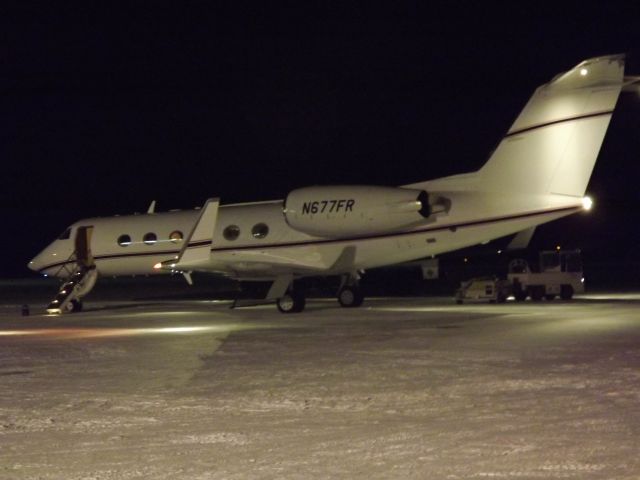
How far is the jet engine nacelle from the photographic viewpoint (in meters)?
26.2

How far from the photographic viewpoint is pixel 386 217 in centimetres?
2644

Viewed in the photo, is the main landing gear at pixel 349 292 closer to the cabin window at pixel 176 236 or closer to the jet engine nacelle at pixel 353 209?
the jet engine nacelle at pixel 353 209

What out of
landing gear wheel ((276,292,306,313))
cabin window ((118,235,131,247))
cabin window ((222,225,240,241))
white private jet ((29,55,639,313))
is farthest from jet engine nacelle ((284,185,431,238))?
cabin window ((118,235,131,247))

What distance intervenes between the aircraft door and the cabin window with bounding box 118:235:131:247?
4.23ft

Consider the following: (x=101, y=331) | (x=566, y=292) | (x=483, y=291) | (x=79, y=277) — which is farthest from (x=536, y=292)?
(x=101, y=331)

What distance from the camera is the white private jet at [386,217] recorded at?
2469 centimetres

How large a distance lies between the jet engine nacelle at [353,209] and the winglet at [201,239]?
81.7 inches

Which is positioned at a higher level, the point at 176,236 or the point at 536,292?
the point at 176,236

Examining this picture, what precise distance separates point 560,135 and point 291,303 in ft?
27.1

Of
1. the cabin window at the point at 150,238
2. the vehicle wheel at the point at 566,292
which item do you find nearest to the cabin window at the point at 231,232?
the cabin window at the point at 150,238

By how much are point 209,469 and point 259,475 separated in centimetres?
44

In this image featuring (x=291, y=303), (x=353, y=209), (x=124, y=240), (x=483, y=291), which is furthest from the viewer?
(x=124, y=240)

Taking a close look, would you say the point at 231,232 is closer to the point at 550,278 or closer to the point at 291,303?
the point at 291,303

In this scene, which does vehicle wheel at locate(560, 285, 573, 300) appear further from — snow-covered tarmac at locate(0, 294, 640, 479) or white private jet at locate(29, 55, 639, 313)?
snow-covered tarmac at locate(0, 294, 640, 479)
